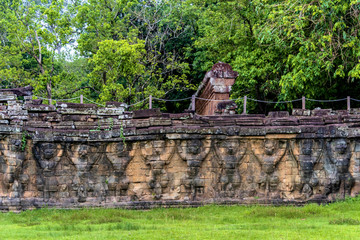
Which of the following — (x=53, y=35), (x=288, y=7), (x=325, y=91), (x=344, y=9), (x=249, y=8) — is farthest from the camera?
(x=53, y=35)

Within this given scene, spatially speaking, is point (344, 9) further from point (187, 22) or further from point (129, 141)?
point (187, 22)

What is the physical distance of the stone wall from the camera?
16922mm

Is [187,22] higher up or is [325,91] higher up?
[187,22]

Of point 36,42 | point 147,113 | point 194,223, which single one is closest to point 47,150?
point 147,113

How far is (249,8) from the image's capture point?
90.0 ft

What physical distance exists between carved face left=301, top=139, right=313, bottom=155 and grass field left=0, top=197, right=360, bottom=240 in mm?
1807

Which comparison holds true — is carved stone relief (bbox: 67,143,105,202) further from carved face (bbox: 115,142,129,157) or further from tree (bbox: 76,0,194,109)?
tree (bbox: 76,0,194,109)

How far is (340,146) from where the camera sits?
1681cm

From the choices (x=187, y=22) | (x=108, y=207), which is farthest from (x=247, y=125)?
(x=187, y=22)

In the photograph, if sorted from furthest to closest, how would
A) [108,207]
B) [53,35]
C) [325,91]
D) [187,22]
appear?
[187,22] < [53,35] < [325,91] < [108,207]

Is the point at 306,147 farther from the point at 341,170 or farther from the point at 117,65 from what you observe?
the point at 117,65

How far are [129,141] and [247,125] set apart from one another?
3.84 m

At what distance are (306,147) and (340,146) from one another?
1.03m

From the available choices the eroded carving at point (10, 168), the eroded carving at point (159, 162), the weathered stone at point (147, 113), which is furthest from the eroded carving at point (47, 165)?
the eroded carving at point (159, 162)
